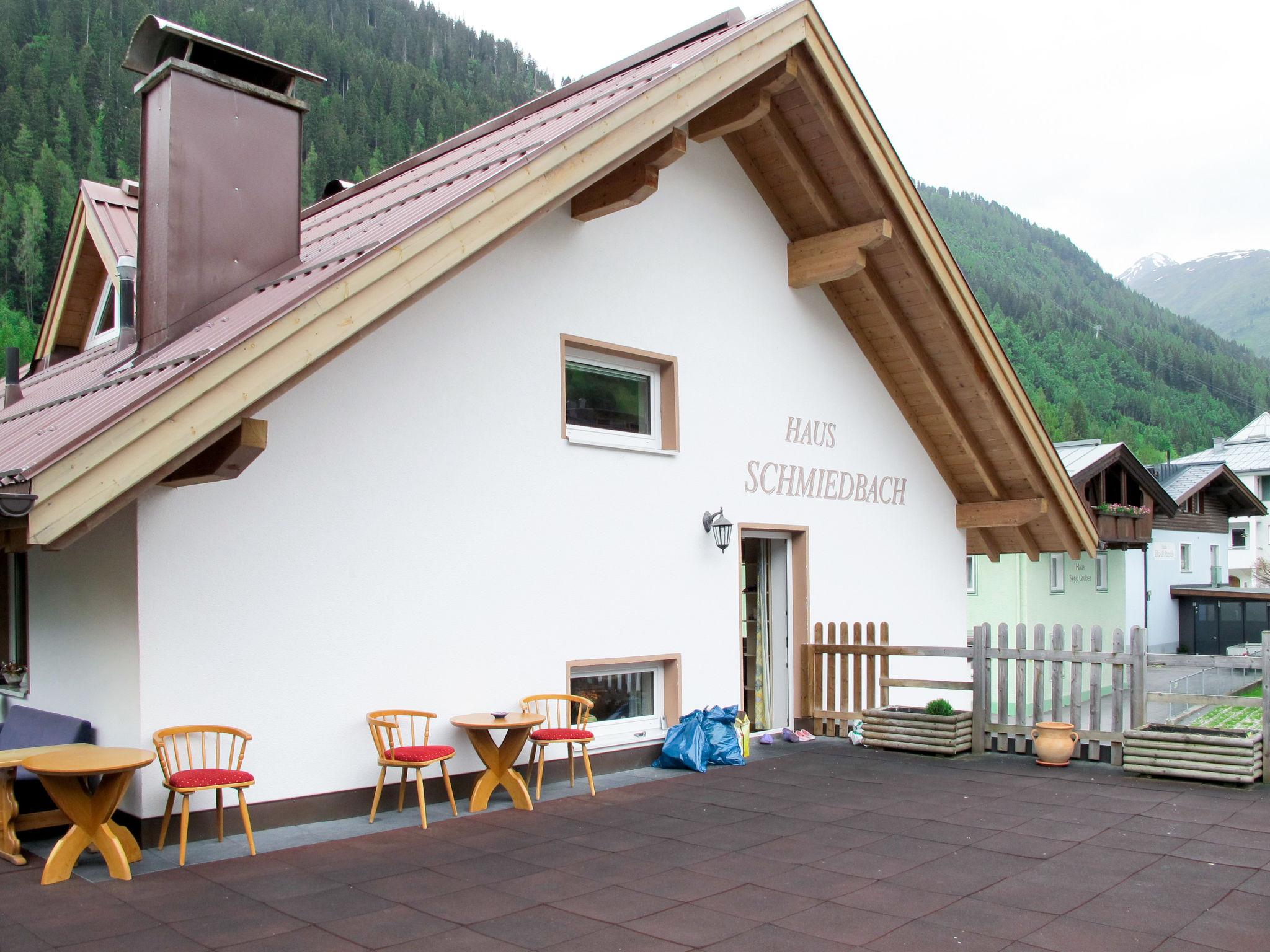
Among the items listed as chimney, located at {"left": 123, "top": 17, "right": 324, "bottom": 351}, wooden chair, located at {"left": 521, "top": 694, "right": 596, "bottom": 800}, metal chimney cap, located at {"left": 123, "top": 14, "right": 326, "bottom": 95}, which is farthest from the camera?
wooden chair, located at {"left": 521, "top": 694, "right": 596, "bottom": 800}

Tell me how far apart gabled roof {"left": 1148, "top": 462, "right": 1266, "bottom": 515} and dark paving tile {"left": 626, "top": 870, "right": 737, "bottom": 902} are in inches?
1288

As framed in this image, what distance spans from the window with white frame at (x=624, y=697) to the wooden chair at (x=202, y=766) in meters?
3.00

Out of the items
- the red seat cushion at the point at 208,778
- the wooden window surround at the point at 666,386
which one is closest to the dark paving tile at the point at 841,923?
the red seat cushion at the point at 208,778

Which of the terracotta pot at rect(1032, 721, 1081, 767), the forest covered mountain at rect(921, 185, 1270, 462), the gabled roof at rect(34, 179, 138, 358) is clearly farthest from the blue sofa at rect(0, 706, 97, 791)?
the forest covered mountain at rect(921, 185, 1270, 462)

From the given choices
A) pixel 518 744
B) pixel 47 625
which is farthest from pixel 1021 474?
pixel 47 625

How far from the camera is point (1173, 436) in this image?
84.8m

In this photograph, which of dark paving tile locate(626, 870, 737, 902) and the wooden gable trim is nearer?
the wooden gable trim

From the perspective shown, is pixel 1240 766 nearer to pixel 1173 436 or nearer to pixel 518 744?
pixel 518 744

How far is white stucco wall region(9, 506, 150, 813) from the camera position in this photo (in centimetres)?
648

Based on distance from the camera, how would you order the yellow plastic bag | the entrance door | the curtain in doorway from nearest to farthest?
the yellow plastic bag < the entrance door < the curtain in doorway

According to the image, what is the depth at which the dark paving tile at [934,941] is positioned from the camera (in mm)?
4793

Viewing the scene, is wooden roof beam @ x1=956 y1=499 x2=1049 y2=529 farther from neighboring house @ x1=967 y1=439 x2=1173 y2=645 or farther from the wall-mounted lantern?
neighboring house @ x1=967 y1=439 x2=1173 y2=645

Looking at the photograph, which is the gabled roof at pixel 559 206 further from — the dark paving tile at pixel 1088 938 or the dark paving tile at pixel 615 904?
the dark paving tile at pixel 1088 938

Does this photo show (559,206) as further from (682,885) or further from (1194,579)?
(1194,579)
